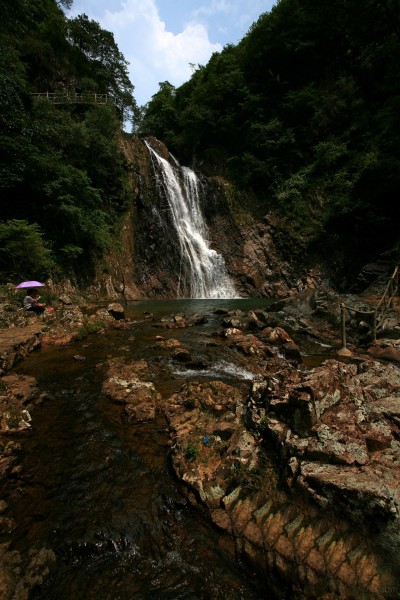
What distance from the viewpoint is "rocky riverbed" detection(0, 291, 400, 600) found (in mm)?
2057

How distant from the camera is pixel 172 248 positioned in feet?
74.9

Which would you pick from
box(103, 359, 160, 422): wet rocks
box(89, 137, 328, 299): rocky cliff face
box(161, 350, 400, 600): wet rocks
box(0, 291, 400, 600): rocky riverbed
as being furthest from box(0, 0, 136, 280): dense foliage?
box(161, 350, 400, 600): wet rocks

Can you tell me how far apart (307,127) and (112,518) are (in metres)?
29.7

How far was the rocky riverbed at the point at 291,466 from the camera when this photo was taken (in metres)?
2.06

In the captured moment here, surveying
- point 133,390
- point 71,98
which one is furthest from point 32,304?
point 71,98

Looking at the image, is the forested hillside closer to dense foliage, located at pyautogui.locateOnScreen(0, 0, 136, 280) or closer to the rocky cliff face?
dense foliage, located at pyautogui.locateOnScreen(0, 0, 136, 280)

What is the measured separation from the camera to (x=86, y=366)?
6535 mm

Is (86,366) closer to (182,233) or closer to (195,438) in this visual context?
(195,438)

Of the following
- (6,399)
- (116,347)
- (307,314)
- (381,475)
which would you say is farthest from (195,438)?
(307,314)

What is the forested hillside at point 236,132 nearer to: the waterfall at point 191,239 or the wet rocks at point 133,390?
the waterfall at point 191,239

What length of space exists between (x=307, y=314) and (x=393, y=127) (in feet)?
45.1

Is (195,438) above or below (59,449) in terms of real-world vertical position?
above

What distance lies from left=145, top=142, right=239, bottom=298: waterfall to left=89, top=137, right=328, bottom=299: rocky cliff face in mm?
523

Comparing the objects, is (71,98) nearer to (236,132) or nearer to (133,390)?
(236,132)
